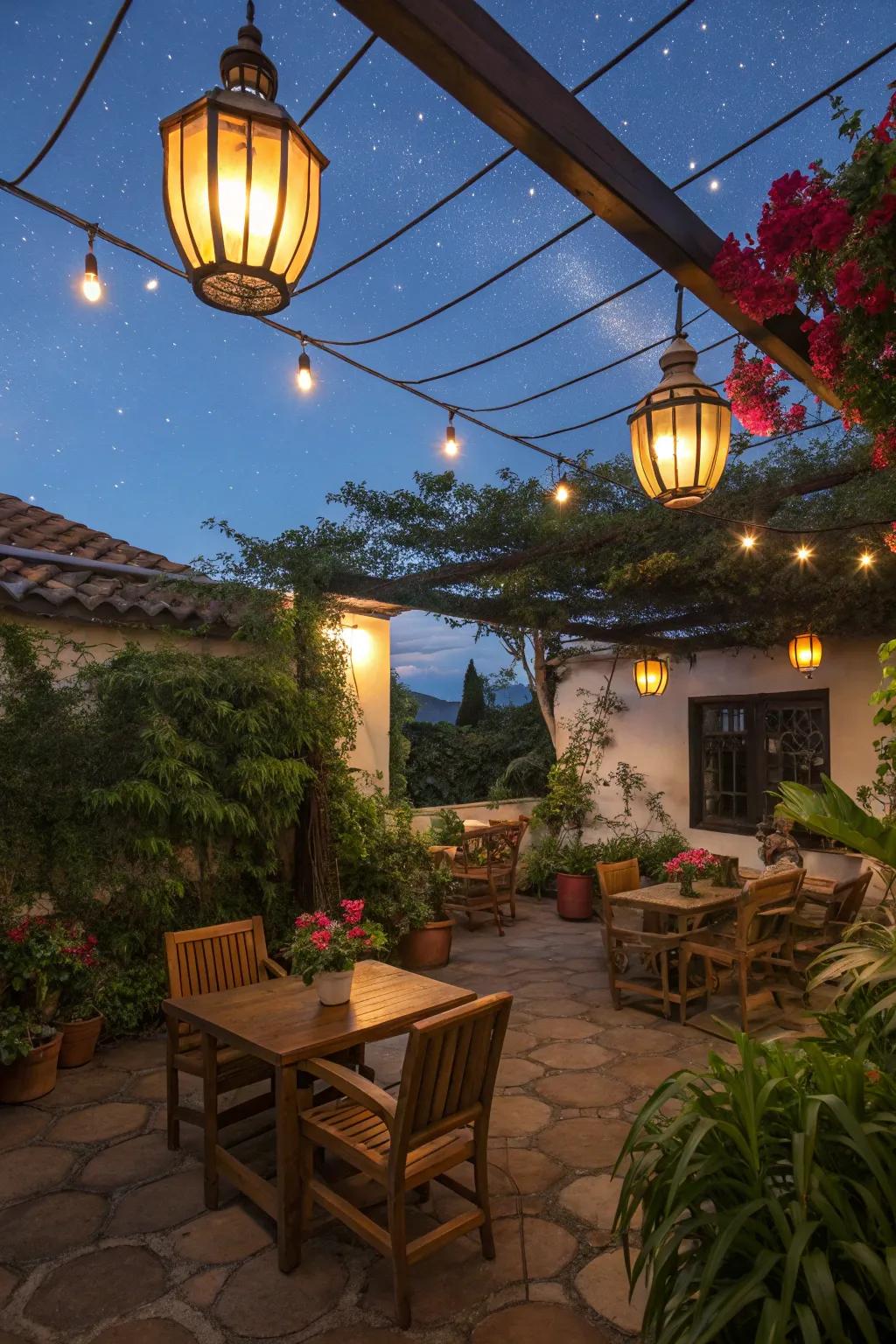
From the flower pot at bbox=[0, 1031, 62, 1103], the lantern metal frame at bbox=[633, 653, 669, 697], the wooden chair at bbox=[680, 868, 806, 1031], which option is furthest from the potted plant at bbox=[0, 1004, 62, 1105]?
the lantern metal frame at bbox=[633, 653, 669, 697]

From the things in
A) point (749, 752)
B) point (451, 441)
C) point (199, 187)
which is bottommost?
point (749, 752)

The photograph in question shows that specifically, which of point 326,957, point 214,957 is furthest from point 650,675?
point 326,957

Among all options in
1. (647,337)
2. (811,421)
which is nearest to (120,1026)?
(811,421)

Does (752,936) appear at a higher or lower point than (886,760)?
lower

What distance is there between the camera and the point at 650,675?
8.51m

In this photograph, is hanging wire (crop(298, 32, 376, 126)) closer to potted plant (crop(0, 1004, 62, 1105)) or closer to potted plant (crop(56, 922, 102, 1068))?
potted plant (crop(0, 1004, 62, 1105))

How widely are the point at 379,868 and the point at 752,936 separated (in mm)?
2802

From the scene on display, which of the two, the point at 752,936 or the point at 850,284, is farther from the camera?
the point at 752,936

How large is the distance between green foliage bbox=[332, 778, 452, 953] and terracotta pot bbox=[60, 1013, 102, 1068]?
210 centimetres

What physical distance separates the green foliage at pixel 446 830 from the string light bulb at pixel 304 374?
17.4 feet

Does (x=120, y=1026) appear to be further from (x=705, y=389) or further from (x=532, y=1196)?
(x=705, y=389)

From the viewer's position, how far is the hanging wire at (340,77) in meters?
2.45

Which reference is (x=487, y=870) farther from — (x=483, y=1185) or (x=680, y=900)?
(x=483, y=1185)

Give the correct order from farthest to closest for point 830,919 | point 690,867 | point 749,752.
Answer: point 749,752
point 690,867
point 830,919
